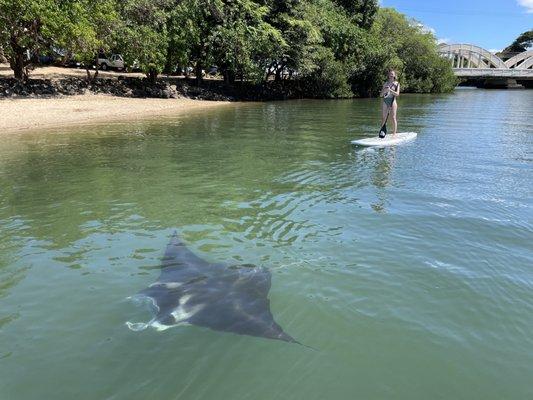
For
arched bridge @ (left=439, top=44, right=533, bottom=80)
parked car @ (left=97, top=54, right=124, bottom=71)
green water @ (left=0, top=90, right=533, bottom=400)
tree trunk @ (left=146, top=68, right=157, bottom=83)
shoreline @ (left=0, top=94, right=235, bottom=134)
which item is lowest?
green water @ (left=0, top=90, right=533, bottom=400)

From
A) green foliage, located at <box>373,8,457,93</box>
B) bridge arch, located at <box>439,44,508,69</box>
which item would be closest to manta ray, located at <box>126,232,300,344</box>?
green foliage, located at <box>373,8,457,93</box>

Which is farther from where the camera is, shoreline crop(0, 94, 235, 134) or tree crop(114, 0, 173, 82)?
tree crop(114, 0, 173, 82)

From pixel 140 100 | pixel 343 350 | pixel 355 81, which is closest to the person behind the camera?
pixel 343 350

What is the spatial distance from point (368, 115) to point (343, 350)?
26.1m

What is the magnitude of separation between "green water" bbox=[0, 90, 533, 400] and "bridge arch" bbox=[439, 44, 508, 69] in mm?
93410

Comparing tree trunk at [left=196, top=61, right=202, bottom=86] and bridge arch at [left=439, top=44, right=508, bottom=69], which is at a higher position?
bridge arch at [left=439, top=44, right=508, bottom=69]

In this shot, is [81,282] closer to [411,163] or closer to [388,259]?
[388,259]

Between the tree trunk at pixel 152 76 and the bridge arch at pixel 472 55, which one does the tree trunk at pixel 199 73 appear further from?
the bridge arch at pixel 472 55

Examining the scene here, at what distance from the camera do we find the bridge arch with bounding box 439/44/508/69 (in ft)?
311

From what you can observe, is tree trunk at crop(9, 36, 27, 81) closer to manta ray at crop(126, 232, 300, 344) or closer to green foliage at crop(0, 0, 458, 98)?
green foliage at crop(0, 0, 458, 98)

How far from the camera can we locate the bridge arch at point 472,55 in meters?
94.8

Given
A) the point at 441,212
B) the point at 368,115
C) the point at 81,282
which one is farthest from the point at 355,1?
the point at 81,282

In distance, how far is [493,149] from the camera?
655 inches

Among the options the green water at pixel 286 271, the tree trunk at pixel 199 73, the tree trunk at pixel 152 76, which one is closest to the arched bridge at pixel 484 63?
the tree trunk at pixel 199 73
